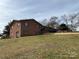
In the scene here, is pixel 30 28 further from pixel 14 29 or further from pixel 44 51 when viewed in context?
pixel 44 51

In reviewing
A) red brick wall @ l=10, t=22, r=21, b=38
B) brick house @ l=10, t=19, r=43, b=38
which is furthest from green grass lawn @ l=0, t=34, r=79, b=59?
red brick wall @ l=10, t=22, r=21, b=38

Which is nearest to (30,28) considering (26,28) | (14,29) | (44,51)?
(26,28)

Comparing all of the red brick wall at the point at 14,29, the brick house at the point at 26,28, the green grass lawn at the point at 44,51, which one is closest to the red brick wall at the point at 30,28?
the brick house at the point at 26,28

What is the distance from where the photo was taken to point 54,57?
20.8 m

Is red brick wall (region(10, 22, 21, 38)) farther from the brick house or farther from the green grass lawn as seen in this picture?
the green grass lawn

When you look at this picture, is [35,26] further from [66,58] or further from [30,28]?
[66,58]


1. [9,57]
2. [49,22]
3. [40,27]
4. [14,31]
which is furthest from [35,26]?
[9,57]

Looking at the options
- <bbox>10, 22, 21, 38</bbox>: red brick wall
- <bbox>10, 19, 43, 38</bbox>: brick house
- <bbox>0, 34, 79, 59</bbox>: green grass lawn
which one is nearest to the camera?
<bbox>0, 34, 79, 59</bbox>: green grass lawn

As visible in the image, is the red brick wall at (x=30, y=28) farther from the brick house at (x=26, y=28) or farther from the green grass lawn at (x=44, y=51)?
the green grass lawn at (x=44, y=51)

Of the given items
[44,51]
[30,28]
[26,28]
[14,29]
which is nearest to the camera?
[44,51]

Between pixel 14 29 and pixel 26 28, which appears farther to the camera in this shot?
pixel 14 29

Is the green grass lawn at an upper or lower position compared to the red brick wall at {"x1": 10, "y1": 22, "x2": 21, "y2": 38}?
lower

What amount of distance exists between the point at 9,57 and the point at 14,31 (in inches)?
1538

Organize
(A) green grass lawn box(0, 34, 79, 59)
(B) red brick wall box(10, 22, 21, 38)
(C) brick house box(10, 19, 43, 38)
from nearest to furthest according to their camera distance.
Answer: (A) green grass lawn box(0, 34, 79, 59) < (C) brick house box(10, 19, 43, 38) < (B) red brick wall box(10, 22, 21, 38)
